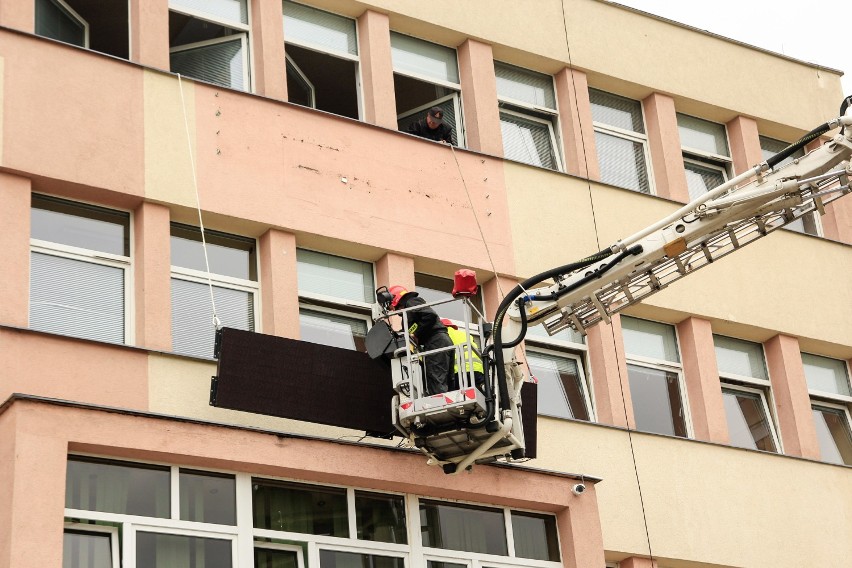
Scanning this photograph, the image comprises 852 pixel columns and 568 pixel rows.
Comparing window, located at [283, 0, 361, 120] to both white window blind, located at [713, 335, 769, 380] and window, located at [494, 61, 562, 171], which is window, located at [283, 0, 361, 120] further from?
white window blind, located at [713, 335, 769, 380]

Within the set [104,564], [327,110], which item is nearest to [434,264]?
[327,110]

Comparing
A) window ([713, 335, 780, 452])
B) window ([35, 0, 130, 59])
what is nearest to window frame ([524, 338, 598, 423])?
window ([713, 335, 780, 452])

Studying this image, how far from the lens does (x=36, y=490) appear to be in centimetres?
1331

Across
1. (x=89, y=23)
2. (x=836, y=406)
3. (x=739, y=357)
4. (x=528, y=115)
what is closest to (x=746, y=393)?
(x=739, y=357)

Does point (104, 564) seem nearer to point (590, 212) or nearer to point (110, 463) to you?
point (110, 463)

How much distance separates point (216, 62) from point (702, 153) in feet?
22.7

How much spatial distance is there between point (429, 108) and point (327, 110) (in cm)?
126

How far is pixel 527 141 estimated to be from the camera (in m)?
20.5

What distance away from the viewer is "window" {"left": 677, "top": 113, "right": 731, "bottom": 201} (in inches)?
865

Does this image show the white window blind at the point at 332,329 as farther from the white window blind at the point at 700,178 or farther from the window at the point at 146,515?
the white window blind at the point at 700,178

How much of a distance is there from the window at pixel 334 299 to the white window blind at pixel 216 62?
206cm

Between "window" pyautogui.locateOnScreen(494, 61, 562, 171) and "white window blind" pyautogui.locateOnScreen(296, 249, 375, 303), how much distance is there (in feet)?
9.94

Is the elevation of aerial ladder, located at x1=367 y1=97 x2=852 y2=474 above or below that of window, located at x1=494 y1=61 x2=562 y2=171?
below

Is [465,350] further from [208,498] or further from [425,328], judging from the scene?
[208,498]
